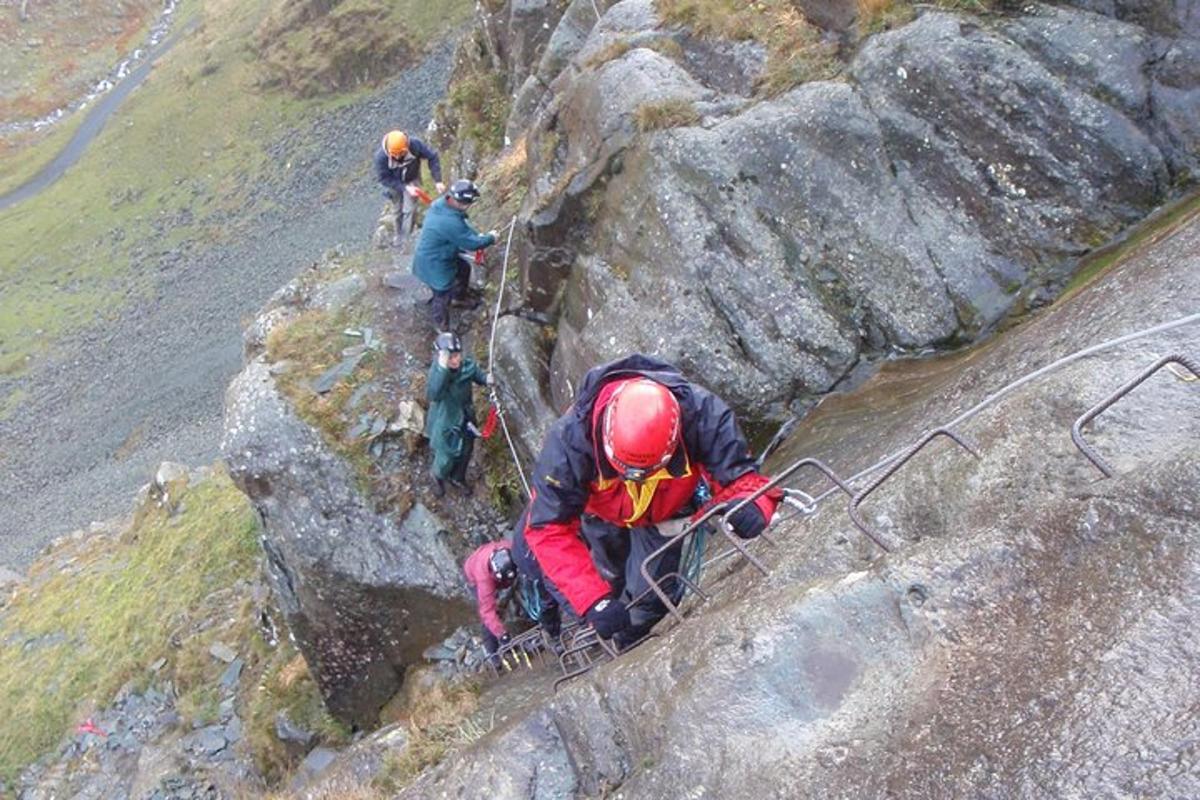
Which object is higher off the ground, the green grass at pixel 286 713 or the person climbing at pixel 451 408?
the person climbing at pixel 451 408

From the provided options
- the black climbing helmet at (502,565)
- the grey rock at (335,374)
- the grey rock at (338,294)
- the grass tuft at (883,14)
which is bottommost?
the black climbing helmet at (502,565)

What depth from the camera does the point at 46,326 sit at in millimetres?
52562

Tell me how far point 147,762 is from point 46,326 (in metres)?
43.0

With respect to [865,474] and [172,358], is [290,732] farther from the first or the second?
[172,358]

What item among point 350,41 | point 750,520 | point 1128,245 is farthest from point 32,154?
point 1128,245

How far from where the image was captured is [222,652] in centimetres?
1928

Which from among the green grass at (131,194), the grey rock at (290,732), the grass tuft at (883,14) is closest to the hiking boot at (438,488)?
the grey rock at (290,732)

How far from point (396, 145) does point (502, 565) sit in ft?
35.5

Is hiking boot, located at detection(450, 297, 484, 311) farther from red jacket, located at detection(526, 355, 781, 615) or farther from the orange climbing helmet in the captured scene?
red jacket, located at detection(526, 355, 781, 615)

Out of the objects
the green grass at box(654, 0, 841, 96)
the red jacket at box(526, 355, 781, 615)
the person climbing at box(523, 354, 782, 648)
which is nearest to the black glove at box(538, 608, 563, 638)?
the person climbing at box(523, 354, 782, 648)

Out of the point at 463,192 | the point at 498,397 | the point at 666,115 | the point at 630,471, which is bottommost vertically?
the point at 498,397

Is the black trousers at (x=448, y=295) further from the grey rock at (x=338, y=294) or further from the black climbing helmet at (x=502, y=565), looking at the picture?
the black climbing helmet at (x=502, y=565)

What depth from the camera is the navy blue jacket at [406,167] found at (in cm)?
1898

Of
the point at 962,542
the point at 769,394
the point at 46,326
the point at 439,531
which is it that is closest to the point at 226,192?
the point at 46,326
